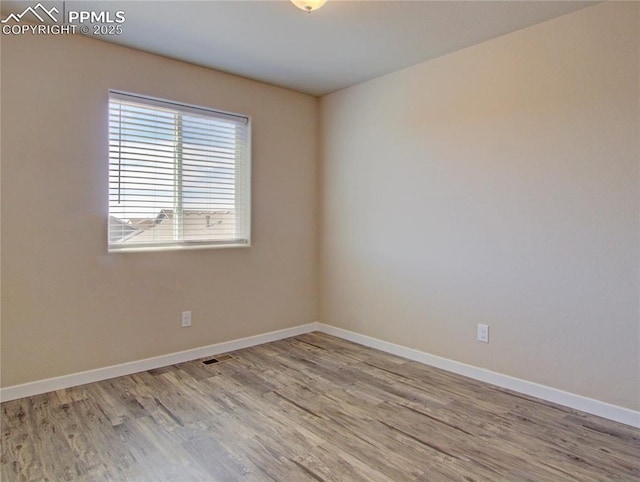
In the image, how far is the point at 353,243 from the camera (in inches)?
154

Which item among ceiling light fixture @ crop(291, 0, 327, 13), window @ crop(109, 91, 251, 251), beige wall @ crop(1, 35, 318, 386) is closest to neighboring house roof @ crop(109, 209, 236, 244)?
window @ crop(109, 91, 251, 251)

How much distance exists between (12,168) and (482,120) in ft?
10.3

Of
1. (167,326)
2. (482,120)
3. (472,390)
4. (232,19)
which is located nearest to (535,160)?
(482,120)

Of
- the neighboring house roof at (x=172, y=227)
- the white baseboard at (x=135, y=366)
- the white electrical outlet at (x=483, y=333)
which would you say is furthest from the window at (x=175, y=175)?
the white electrical outlet at (x=483, y=333)

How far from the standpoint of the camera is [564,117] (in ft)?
8.30

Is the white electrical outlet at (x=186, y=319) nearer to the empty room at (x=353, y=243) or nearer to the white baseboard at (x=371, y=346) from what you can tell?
the empty room at (x=353, y=243)

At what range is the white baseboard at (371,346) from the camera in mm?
2443

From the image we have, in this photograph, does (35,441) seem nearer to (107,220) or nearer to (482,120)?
(107,220)

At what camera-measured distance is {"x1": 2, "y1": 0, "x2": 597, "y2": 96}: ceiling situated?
2385 millimetres

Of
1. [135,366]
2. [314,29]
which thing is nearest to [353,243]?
[314,29]

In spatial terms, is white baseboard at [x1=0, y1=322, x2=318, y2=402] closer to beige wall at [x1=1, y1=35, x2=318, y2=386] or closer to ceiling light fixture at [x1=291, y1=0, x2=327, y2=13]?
beige wall at [x1=1, y1=35, x2=318, y2=386]

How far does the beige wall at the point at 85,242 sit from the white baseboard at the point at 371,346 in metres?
0.06

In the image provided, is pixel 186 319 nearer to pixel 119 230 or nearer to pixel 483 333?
pixel 119 230

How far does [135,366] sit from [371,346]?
77.7 inches
